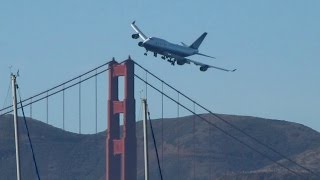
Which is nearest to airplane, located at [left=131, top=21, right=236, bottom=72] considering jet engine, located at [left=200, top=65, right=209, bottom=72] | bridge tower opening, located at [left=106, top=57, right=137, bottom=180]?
jet engine, located at [left=200, top=65, right=209, bottom=72]

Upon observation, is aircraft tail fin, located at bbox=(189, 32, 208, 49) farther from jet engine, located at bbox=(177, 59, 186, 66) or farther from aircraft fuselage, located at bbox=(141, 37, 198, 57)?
jet engine, located at bbox=(177, 59, 186, 66)

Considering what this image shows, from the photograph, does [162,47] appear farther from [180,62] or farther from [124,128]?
[124,128]

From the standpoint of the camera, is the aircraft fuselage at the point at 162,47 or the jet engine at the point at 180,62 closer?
the aircraft fuselage at the point at 162,47

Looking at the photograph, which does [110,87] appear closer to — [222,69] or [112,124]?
[112,124]

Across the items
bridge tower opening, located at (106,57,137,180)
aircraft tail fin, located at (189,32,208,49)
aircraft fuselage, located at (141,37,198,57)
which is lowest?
bridge tower opening, located at (106,57,137,180)

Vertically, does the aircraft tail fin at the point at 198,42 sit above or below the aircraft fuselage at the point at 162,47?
above

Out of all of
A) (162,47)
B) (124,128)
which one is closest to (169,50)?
(162,47)

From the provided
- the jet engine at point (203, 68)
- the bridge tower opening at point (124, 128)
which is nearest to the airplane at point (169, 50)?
the jet engine at point (203, 68)

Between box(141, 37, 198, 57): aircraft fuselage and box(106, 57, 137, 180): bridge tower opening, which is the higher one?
box(141, 37, 198, 57): aircraft fuselage

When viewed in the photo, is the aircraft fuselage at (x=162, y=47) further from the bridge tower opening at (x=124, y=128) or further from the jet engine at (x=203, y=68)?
the bridge tower opening at (x=124, y=128)

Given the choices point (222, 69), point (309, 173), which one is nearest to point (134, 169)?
point (222, 69)
